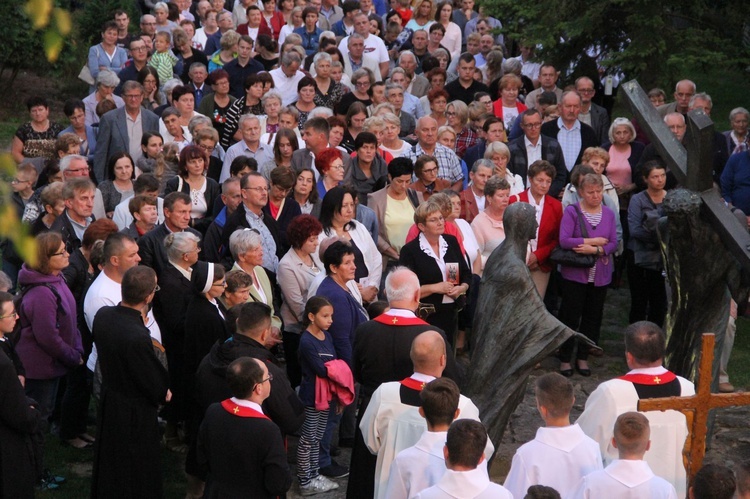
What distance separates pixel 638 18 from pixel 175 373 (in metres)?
7.46

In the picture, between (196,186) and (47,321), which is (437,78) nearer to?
(196,186)

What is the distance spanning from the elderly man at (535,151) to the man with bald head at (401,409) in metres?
5.70

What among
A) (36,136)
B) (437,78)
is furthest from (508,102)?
(36,136)

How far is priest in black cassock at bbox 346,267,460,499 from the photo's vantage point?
7.06m

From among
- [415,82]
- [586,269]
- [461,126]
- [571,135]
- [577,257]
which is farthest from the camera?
[415,82]

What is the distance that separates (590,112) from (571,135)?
3.53ft

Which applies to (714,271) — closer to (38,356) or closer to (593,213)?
(593,213)

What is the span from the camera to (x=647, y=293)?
11195mm

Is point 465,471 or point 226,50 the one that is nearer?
point 465,471

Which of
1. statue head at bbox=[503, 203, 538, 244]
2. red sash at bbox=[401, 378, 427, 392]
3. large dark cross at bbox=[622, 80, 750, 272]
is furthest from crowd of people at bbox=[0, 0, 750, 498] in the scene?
large dark cross at bbox=[622, 80, 750, 272]

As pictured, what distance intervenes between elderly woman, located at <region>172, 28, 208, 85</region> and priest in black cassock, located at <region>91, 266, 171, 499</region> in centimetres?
887

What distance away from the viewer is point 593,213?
34.3 ft

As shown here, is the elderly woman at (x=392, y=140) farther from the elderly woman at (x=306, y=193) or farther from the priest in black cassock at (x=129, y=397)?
the priest in black cassock at (x=129, y=397)

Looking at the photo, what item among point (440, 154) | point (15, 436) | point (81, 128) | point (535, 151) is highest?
point (535, 151)
